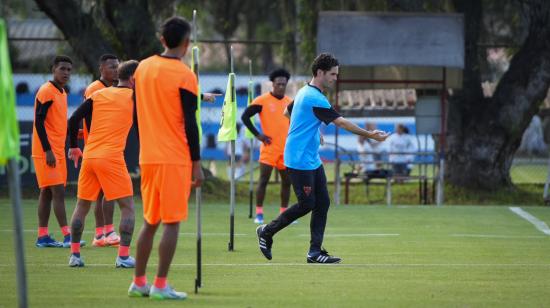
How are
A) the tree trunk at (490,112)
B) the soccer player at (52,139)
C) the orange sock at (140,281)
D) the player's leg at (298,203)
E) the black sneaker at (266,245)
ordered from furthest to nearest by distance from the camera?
the tree trunk at (490,112) → the soccer player at (52,139) → the black sneaker at (266,245) → the player's leg at (298,203) → the orange sock at (140,281)

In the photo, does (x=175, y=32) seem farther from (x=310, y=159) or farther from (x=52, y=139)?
(x=52, y=139)

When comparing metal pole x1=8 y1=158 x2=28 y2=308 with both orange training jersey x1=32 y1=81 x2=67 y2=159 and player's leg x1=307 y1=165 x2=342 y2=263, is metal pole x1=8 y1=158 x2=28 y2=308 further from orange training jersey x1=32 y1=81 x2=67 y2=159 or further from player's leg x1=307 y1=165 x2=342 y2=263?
orange training jersey x1=32 y1=81 x2=67 y2=159

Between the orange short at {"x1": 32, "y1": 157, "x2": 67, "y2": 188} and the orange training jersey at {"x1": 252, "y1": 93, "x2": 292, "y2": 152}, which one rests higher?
the orange training jersey at {"x1": 252, "y1": 93, "x2": 292, "y2": 152}

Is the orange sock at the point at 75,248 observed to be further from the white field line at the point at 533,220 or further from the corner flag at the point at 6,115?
the white field line at the point at 533,220

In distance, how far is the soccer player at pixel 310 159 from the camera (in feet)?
39.3

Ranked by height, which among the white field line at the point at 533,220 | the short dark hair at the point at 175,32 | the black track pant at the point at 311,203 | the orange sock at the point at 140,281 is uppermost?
the short dark hair at the point at 175,32

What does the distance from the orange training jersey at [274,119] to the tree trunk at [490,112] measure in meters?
9.27

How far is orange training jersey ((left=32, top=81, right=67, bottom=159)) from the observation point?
13328mm

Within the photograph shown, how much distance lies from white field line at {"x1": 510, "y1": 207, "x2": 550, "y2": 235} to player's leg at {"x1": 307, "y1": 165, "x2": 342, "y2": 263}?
215 inches

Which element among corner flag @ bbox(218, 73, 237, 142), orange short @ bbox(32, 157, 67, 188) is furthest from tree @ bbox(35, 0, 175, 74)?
corner flag @ bbox(218, 73, 237, 142)

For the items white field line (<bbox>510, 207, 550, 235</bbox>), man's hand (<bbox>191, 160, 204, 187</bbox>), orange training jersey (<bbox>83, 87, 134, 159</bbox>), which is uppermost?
orange training jersey (<bbox>83, 87, 134, 159</bbox>)

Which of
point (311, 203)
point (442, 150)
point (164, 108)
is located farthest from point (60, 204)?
point (442, 150)

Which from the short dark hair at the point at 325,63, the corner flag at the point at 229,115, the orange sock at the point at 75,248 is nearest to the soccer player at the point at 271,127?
the corner flag at the point at 229,115

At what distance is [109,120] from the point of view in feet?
39.3
